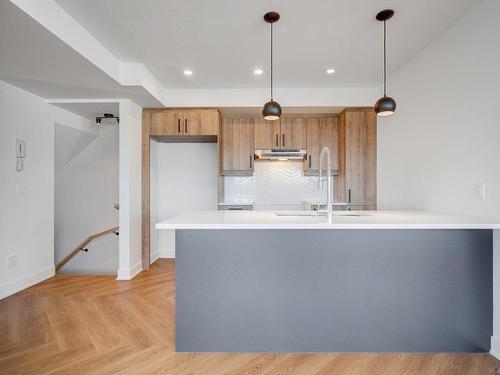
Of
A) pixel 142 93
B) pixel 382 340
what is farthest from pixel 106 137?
pixel 382 340

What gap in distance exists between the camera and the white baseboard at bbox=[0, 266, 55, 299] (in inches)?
116

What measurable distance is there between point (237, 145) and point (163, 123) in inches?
43.9

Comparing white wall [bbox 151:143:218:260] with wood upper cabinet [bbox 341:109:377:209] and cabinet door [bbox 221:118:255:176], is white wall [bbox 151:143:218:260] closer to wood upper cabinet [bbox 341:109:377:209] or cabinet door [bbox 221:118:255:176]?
cabinet door [bbox 221:118:255:176]

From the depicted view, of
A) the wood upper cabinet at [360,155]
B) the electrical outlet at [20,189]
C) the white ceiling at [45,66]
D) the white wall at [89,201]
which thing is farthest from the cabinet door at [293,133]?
the electrical outlet at [20,189]

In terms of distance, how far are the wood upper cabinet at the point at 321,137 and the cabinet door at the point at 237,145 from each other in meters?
0.88

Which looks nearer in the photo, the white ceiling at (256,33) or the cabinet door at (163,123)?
the white ceiling at (256,33)

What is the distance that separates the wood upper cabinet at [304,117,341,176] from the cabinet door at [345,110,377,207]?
305mm

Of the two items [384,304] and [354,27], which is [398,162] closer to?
[354,27]

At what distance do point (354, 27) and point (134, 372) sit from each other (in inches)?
124

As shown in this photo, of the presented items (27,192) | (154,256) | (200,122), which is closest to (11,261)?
(27,192)

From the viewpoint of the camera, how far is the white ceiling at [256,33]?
7.20ft

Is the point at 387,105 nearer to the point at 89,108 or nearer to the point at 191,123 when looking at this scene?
the point at 191,123

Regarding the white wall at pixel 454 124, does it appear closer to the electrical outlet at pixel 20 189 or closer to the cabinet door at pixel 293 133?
the cabinet door at pixel 293 133

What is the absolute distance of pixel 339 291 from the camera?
1944 millimetres
